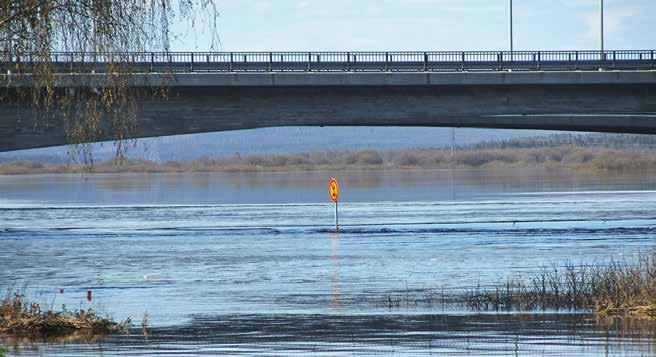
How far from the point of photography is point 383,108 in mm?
46406

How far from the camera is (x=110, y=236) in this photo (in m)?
41.5

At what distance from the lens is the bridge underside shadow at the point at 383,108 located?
149 ft

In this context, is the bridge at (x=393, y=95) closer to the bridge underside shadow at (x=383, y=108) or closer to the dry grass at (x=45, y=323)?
the bridge underside shadow at (x=383, y=108)

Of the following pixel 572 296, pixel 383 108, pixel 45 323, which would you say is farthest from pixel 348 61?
pixel 45 323

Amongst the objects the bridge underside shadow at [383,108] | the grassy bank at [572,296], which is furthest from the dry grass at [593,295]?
the bridge underside shadow at [383,108]

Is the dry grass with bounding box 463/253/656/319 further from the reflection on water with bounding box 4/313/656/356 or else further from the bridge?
the bridge

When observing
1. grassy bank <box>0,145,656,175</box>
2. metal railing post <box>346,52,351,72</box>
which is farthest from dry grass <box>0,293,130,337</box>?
grassy bank <box>0,145,656,175</box>

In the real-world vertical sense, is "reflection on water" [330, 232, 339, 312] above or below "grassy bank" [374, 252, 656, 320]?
below

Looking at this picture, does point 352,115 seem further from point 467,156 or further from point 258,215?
point 467,156

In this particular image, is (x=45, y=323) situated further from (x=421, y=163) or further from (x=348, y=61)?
(x=421, y=163)

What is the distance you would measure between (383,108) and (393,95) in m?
0.61

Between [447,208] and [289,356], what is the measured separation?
43311mm

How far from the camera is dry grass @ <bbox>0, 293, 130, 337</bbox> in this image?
16.8 m

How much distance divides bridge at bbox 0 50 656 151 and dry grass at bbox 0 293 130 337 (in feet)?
87.8
